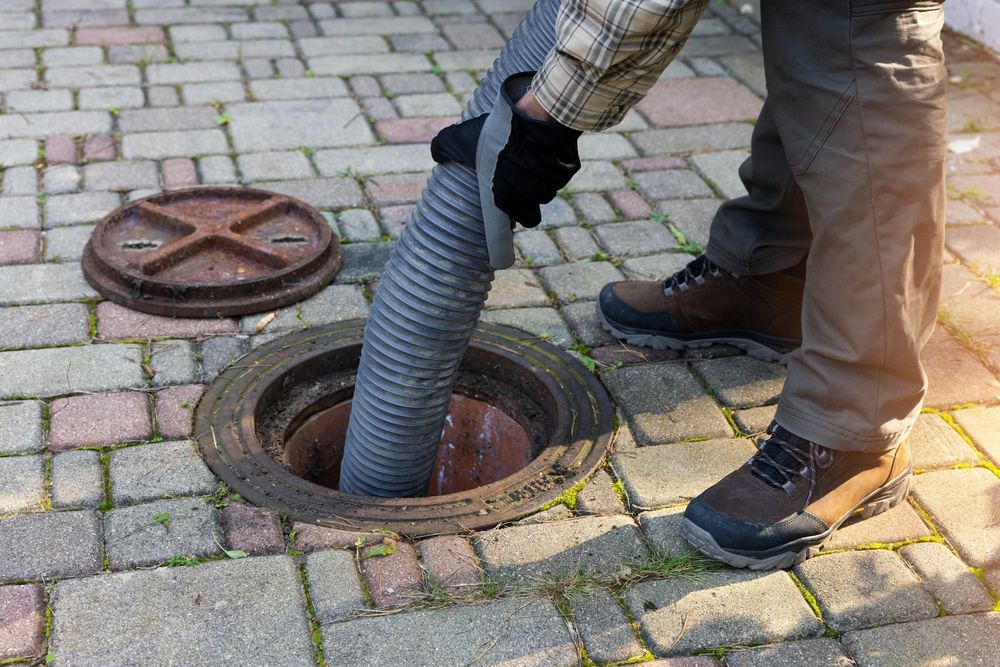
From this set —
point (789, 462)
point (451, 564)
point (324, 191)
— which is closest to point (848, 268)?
point (789, 462)

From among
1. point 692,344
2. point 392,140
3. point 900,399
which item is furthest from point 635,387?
point 392,140

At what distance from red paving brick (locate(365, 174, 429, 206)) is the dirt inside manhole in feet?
3.68

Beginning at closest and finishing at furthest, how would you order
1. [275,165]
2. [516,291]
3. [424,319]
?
[424,319], [516,291], [275,165]

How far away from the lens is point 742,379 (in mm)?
3408

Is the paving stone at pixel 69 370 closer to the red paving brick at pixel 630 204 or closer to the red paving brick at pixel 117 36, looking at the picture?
the red paving brick at pixel 630 204

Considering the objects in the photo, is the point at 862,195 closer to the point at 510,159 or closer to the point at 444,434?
the point at 510,159

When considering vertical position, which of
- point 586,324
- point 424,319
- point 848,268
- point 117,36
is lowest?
point 117,36

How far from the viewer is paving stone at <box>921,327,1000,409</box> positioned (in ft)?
10.8

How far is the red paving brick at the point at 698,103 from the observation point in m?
5.20

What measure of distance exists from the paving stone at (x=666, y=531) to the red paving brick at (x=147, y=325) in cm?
148

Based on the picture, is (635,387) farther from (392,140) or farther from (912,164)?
(392,140)

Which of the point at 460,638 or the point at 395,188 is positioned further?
the point at 395,188

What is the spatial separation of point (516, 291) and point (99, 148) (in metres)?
1.97

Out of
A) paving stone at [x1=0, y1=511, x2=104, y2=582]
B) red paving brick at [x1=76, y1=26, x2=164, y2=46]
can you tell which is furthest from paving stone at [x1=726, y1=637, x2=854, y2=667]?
red paving brick at [x1=76, y1=26, x2=164, y2=46]
